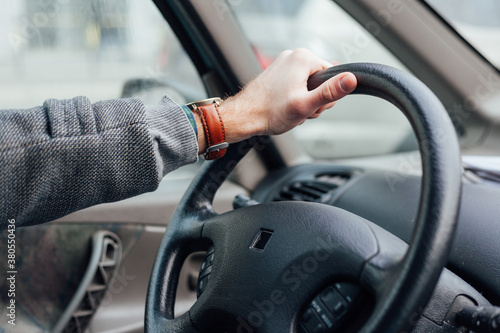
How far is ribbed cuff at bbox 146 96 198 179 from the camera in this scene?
0.95 metres

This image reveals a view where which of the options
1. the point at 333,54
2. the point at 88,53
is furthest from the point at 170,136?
the point at 333,54

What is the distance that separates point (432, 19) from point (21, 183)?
4.23ft

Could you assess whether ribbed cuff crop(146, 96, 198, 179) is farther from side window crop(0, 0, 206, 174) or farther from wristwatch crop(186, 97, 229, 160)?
side window crop(0, 0, 206, 174)

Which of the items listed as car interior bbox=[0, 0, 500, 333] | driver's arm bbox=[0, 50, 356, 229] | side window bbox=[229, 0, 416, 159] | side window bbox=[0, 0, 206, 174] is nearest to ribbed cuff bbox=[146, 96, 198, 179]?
driver's arm bbox=[0, 50, 356, 229]

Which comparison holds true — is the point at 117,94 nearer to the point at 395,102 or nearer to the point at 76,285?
the point at 76,285

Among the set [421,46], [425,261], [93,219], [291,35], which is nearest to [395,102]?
[425,261]

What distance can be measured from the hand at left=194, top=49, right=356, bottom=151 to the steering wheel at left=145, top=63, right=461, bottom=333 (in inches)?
1.4

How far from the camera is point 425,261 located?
608 millimetres

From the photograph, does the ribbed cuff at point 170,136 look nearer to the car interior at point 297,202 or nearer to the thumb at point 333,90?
the car interior at point 297,202

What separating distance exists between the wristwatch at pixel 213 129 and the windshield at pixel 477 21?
91 cm

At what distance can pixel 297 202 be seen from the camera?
893mm

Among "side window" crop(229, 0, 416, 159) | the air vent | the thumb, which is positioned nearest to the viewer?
the thumb

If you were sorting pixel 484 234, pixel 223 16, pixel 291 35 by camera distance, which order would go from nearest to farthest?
1. pixel 484 234
2. pixel 223 16
3. pixel 291 35

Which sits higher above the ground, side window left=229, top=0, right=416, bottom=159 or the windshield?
the windshield
